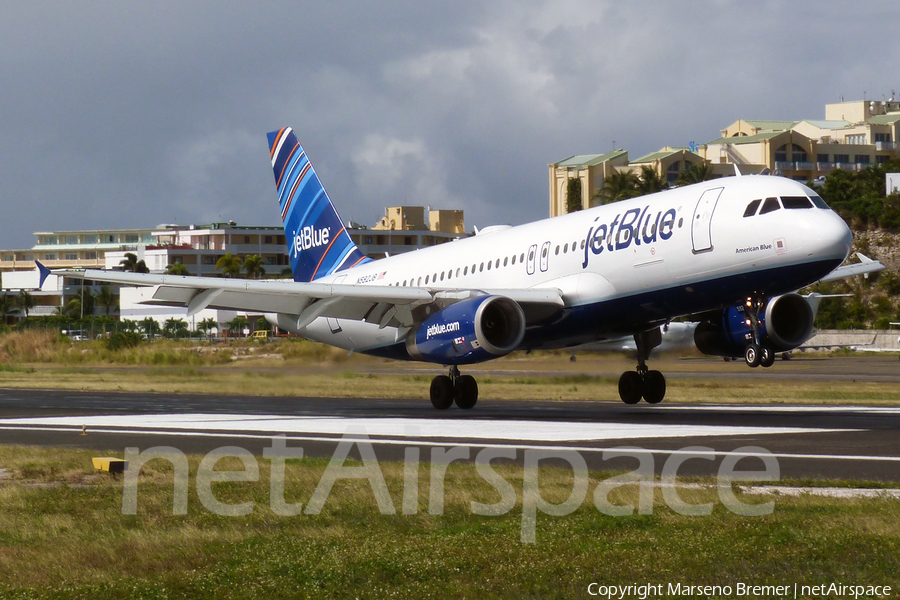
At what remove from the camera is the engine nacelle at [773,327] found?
24953 mm

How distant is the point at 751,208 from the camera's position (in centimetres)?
2294

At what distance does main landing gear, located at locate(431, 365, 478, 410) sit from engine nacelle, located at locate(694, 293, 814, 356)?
6.16 meters

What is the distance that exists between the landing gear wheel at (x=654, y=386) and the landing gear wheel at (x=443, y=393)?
5.20 m

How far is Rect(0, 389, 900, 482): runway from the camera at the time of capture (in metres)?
16.5

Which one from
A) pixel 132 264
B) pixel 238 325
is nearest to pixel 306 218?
pixel 238 325

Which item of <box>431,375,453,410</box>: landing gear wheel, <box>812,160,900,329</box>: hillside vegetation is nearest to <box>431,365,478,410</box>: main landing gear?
<box>431,375,453,410</box>: landing gear wheel

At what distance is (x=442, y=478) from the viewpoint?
13.9 meters

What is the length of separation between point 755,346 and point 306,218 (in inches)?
720

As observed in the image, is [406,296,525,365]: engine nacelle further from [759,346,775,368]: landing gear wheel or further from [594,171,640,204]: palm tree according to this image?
[594,171,640,204]: palm tree

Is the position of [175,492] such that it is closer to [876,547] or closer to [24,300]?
[876,547]

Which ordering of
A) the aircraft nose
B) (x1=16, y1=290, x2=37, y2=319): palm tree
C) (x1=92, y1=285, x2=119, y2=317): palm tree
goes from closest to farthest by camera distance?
1. the aircraft nose
2. (x1=16, y1=290, x2=37, y2=319): palm tree
3. (x1=92, y1=285, x2=119, y2=317): palm tree

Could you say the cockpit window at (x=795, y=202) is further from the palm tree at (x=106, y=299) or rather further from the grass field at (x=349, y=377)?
the palm tree at (x=106, y=299)

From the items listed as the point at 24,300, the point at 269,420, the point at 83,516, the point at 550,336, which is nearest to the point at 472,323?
the point at 550,336

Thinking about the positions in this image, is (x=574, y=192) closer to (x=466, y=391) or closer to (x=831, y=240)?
(x=466, y=391)
